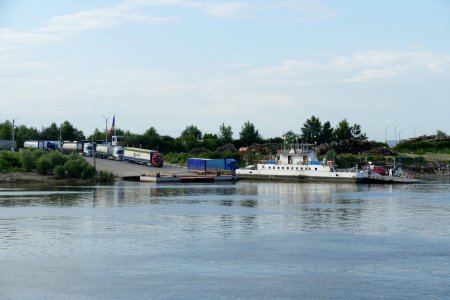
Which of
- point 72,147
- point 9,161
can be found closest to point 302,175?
point 9,161

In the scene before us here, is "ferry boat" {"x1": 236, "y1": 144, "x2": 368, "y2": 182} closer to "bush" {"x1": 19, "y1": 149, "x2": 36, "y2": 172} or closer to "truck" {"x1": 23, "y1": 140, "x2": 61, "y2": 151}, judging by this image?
"bush" {"x1": 19, "y1": 149, "x2": 36, "y2": 172}

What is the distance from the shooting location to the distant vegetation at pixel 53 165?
11756cm

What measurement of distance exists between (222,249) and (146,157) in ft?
321

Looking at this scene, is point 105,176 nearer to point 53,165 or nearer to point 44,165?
point 53,165

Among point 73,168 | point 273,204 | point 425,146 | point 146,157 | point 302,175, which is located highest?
point 425,146

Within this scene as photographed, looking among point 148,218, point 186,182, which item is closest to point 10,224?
point 148,218

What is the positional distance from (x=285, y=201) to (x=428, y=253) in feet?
129

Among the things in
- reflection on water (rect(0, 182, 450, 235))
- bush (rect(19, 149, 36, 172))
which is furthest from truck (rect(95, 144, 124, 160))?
reflection on water (rect(0, 182, 450, 235))

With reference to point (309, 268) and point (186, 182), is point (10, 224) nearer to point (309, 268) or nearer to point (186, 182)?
point (309, 268)

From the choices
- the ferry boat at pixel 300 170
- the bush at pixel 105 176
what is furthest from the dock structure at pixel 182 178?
the bush at pixel 105 176

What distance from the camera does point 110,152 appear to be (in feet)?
497

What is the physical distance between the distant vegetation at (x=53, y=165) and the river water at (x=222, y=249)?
3624 cm

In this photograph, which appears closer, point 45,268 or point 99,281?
point 99,281

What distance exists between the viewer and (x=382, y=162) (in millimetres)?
159500
